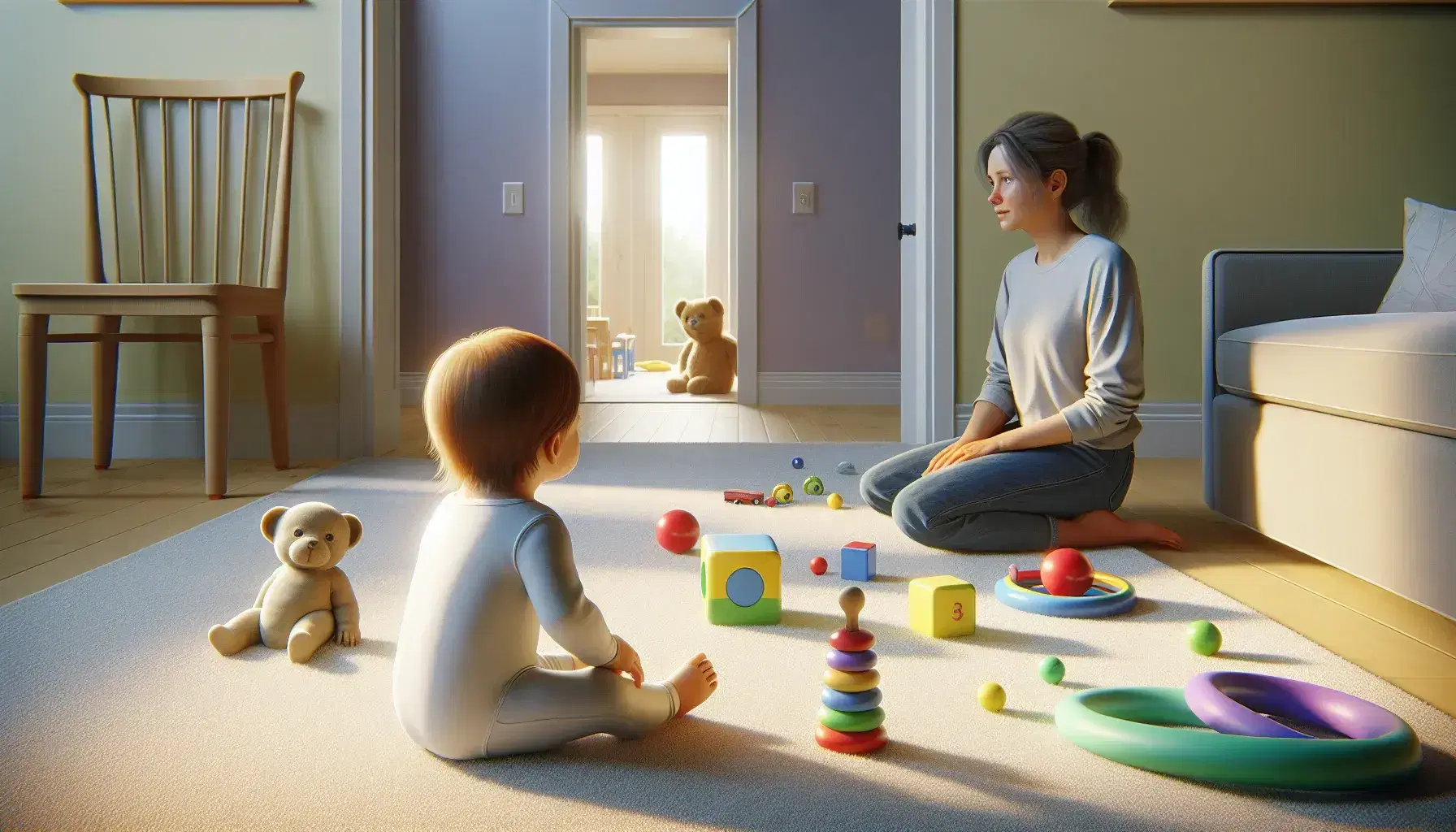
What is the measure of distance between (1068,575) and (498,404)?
91 cm

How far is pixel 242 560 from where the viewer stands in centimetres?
185

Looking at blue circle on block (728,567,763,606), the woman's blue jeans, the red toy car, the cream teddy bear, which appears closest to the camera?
the cream teddy bear

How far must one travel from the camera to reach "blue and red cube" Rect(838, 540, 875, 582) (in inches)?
67.6

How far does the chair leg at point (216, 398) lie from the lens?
96.7 inches

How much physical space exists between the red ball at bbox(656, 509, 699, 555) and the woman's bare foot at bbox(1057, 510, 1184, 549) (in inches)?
Answer: 25.0

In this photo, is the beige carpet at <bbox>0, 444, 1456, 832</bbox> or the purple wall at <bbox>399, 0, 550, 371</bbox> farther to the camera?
the purple wall at <bbox>399, 0, 550, 371</bbox>

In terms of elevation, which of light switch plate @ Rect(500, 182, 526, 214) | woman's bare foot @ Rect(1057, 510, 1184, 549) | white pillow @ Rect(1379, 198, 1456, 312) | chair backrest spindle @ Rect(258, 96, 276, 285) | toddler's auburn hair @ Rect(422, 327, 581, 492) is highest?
light switch plate @ Rect(500, 182, 526, 214)

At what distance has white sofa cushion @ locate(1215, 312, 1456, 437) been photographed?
139cm

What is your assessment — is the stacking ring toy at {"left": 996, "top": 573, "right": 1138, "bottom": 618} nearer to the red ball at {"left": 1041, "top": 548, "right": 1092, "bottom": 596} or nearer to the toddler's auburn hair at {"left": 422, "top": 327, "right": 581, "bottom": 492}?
the red ball at {"left": 1041, "top": 548, "right": 1092, "bottom": 596}

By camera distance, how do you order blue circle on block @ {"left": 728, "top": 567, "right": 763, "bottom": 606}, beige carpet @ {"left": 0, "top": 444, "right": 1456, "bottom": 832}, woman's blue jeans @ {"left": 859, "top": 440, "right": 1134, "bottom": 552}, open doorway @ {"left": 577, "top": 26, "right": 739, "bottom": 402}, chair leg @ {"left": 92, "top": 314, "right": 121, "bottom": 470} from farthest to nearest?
open doorway @ {"left": 577, "top": 26, "right": 739, "bottom": 402} < chair leg @ {"left": 92, "top": 314, "right": 121, "bottom": 470} < woman's blue jeans @ {"left": 859, "top": 440, "right": 1134, "bottom": 552} < blue circle on block @ {"left": 728, "top": 567, "right": 763, "bottom": 606} < beige carpet @ {"left": 0, "top": 444, "right": 1456, "bottom": 832}

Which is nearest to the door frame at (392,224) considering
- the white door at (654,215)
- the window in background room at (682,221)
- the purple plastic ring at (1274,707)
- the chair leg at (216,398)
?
the chair leg at (216,398)

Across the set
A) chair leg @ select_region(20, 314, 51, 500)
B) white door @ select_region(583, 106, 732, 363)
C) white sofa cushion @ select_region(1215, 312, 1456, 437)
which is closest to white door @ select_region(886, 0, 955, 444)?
white sofa cushion @ select_region(1215, 312, 1456, 437)

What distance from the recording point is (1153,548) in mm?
1995

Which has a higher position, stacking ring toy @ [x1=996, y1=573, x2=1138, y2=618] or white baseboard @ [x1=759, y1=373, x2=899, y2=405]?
white baseboard @ [x1=759, y1=373, x2=899, y2=405]
